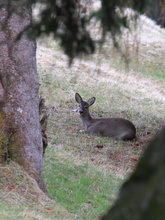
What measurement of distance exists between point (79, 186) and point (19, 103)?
254cm

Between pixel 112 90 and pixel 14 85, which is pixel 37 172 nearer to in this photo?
pixel 14 85

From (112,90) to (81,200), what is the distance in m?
14.2

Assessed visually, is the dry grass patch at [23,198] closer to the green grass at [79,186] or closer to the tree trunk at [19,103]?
the tree trunk at [19,103]

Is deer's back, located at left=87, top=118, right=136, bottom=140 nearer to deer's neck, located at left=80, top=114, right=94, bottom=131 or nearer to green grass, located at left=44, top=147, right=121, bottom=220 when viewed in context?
deer's neck, located at left=80, top=114, right=94, bottom=131

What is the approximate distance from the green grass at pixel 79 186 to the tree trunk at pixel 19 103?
78 centimetres

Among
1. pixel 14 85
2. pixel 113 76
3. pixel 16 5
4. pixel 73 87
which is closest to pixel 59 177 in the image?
pixel 14 85

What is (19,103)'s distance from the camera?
991cm

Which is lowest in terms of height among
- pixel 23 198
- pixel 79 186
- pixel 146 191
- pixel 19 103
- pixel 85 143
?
pixel 85 143

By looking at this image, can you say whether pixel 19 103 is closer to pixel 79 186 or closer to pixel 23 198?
pixel 23 198

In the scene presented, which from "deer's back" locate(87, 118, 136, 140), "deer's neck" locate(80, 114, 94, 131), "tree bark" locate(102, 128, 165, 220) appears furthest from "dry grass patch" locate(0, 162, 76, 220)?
"deer's neck" locate(80, 114, 94, 131)

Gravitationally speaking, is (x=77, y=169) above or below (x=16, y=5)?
below

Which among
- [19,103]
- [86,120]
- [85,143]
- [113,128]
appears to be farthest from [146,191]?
[86,120]

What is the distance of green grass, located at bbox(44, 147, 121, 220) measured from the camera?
10.6 metres

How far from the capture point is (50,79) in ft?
79.6
